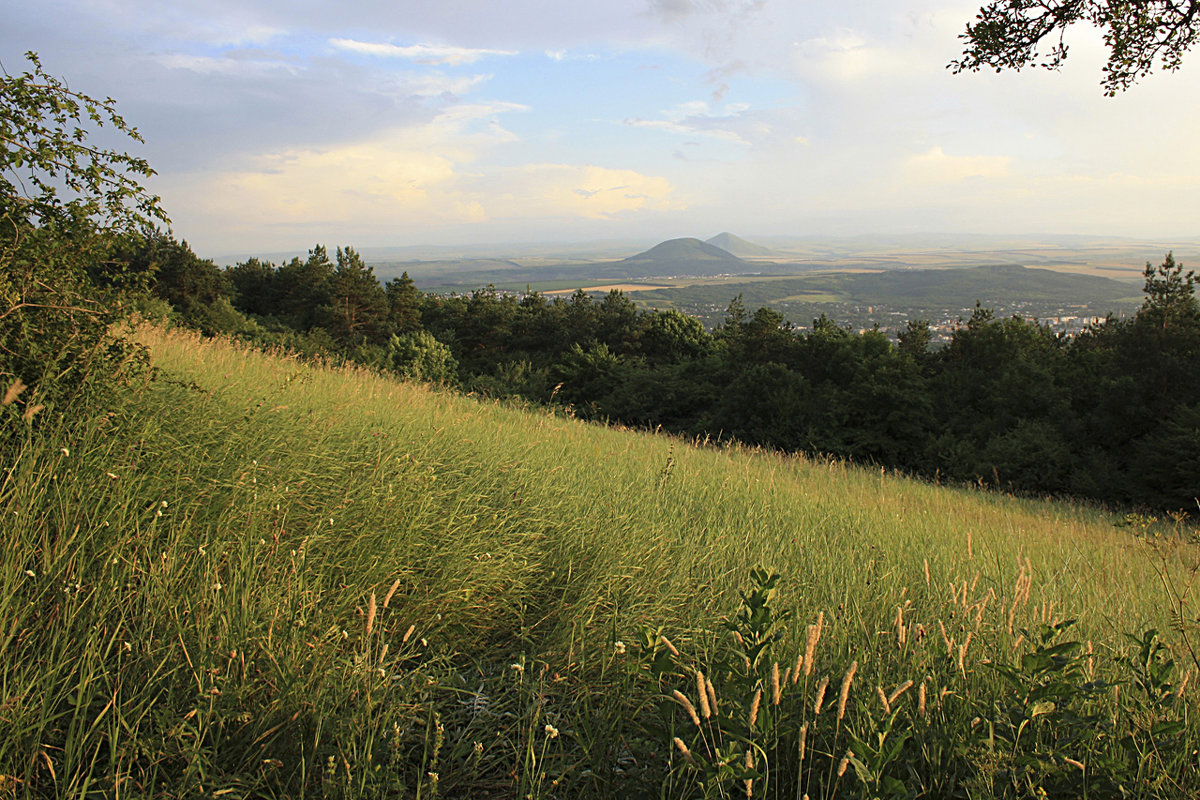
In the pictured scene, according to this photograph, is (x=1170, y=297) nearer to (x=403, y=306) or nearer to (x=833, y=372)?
(x=833, y=372)

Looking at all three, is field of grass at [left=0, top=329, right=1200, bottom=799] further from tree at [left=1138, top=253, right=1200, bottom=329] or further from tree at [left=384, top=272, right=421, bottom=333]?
tree at [left=384, top=272, right=421, bottom=333]

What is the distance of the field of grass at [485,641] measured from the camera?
2.08 metres

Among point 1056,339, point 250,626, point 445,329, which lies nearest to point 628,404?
point 445,329

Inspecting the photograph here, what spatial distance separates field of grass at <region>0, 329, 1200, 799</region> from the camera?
2.08 metres

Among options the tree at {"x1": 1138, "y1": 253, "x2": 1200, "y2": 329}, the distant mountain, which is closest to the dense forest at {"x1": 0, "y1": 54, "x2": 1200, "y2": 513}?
the tree at {"x1": 1138, "y1": 253, "x2": 1200, "y2": 329}

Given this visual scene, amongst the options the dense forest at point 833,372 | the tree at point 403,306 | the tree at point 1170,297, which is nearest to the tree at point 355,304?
the dense forest at point 833,372

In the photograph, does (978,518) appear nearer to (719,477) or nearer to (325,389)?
(719,477)

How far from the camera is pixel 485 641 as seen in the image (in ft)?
11.0

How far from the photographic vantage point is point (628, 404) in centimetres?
3186

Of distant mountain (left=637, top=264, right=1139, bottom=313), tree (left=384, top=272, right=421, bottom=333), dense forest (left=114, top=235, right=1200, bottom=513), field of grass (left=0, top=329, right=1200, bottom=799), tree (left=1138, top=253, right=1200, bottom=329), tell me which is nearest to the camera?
field of grass (left=0, top=329, right=1200, bottom=799)

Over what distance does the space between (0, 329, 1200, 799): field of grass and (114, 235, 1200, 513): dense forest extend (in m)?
8.29

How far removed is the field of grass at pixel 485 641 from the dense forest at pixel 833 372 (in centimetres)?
829

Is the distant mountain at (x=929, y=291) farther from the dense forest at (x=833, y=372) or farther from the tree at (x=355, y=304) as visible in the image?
the tree at (x=355, y=304)

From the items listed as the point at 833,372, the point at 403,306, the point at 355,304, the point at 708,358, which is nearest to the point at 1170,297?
the point at 833,372
